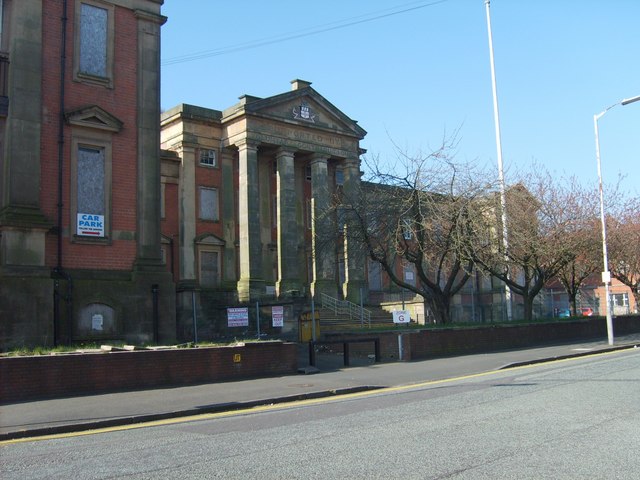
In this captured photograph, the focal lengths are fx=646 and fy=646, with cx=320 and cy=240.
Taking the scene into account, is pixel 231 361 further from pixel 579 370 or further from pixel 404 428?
pixel 579 370

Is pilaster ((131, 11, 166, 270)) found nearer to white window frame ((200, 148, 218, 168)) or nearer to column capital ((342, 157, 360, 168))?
white window frame ((200, 148, 218, 168))

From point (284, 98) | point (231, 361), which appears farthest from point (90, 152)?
point (284, 98)

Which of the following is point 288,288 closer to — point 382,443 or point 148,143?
point 148,143

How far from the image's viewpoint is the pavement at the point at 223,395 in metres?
10.2

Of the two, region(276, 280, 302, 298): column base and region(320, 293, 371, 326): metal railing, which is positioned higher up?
region(276, 280, 302, 298): column base

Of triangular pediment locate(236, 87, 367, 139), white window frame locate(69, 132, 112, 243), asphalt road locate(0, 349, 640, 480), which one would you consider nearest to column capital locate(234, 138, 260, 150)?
triangular pediment locate(236, 87, 367, 139)

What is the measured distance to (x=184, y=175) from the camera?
36719 millimetres

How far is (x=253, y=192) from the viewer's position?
37.2m

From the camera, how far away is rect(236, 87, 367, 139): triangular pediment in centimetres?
3731

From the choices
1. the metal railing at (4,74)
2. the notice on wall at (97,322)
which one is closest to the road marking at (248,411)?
the notice on wall at (97,322)

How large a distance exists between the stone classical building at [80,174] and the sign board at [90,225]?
0.03 metres

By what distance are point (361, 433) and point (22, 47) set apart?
16013 millimetres

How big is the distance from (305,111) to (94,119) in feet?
→ 68.4

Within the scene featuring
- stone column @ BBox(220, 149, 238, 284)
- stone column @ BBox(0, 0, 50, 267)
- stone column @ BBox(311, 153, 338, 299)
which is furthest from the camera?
stone column @ BBox(311, 153, 338, 299)
